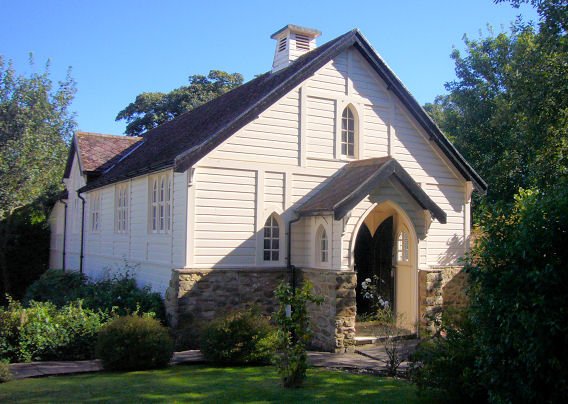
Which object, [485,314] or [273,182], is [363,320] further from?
[485,314]

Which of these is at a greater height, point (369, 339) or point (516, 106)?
point (516, 106)

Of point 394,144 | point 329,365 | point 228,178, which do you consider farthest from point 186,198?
point 394,144

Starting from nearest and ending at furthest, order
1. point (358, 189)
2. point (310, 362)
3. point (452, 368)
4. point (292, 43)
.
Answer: point (452, 368) → point (310, 362) → point (358, 189) → point (292, 43)

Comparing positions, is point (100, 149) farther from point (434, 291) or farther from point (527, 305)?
point (527, 305)

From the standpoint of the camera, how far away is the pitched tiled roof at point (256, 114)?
630 inches

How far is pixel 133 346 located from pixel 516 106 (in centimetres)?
1244

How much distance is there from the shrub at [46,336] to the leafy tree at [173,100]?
35.5 m

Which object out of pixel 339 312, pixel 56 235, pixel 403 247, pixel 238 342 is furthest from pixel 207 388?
pixel 56 235

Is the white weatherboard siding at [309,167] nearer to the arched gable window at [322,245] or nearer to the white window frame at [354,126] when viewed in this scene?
the white window frame at [354,126]

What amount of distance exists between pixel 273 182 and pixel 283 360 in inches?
277

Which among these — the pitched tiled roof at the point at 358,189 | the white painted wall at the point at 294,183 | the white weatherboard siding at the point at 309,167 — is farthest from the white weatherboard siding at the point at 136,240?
the pitched tiled roof at the point at 358,189

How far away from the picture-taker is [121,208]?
21.9 meters

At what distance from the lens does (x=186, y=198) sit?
15.7 meters

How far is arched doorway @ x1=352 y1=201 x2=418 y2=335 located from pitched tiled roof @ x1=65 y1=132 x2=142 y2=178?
13.2m
